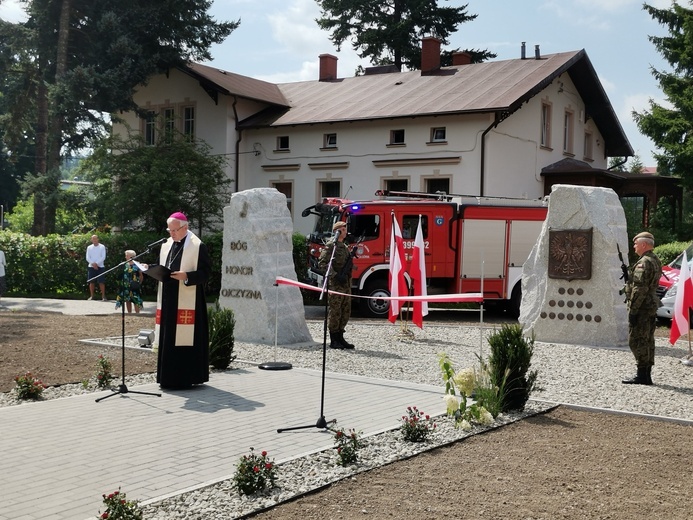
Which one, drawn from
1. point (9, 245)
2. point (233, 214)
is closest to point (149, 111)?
point (9, 245)

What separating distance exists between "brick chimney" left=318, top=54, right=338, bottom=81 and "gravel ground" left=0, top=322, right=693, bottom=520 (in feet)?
72.4

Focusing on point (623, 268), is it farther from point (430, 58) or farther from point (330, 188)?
point (430, 58)

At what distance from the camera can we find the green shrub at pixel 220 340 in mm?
10266

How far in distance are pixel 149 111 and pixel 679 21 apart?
20.7m

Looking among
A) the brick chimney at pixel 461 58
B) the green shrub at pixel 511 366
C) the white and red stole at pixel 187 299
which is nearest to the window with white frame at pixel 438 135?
the brick chimney at pixel 461 58

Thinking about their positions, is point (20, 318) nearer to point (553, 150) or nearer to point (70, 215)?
point (70, 215)

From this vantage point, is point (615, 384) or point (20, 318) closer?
point (615, 384)

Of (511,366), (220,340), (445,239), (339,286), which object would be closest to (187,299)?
(220,340)

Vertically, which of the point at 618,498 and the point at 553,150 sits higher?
the point at 553,150

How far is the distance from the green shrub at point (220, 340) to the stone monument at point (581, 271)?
5367 millimetres

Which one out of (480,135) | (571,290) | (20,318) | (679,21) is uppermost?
(679,21)

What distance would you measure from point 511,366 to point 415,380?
2196mm

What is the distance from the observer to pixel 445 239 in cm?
1931

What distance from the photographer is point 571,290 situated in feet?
45.6
